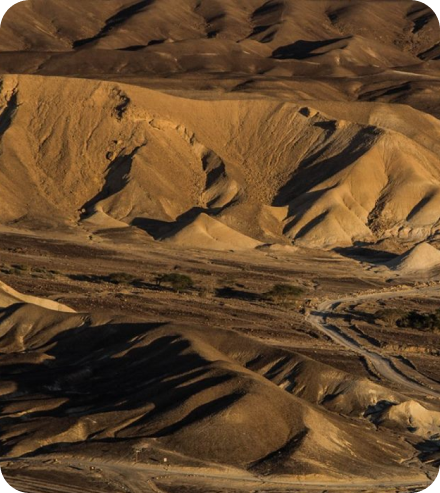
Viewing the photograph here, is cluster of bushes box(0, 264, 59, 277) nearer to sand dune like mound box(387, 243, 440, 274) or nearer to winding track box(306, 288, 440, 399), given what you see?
winding track box(306, 288, 440, 399)

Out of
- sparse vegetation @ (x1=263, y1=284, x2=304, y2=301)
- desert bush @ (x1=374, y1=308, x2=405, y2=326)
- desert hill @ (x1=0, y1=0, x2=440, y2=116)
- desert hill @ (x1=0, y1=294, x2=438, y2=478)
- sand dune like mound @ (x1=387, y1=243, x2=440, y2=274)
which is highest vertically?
desert hill @ (x1=0, y1=294, x2=438, y2=478)

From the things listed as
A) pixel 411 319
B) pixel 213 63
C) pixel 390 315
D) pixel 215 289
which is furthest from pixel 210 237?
pixel 213 63

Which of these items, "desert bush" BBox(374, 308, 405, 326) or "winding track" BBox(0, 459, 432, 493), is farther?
"desert bush" BBox(374, 308, 405, 326)

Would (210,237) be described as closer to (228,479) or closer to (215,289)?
(215,289)

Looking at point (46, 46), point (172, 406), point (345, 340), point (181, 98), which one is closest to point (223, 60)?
point (46, 46)

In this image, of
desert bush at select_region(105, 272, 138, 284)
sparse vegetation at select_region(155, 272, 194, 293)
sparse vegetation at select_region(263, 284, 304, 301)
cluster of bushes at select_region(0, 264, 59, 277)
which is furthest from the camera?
cluster of bushes at select_region(0, 264, 59, 277)

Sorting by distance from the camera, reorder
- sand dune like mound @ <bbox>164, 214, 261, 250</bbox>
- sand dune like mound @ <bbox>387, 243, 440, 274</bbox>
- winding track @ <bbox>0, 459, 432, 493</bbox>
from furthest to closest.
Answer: sand dune like mound @ <bbox>164, 214, 261, 250</bbox>
sand dune like mound @ <bbox>387, 243, 440, 274</bbox>
winding track @ <bbox>0, 459, 432, 493</bbox>

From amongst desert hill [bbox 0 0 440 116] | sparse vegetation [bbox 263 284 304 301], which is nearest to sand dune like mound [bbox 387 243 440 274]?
sparse vegetation [bbox 263 284 304 301]

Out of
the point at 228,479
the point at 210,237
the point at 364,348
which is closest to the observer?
the point at 228,479

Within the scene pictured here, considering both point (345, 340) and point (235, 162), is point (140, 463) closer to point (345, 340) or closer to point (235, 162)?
point (345, 340)
